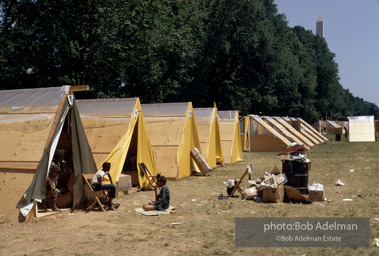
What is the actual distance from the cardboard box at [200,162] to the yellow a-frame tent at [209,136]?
220 cm

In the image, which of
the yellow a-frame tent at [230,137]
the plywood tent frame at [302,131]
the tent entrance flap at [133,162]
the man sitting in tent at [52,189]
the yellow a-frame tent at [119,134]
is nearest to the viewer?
the man sitting in tent at [52,189]

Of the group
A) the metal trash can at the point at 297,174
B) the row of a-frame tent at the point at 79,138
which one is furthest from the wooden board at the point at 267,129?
the metal trash can at the point at 297,174

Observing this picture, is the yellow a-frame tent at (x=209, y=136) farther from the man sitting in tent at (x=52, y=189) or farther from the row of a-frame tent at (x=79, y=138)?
the man sitting in tent at (x=52, y=189)

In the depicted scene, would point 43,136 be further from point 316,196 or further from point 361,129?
point 361,129

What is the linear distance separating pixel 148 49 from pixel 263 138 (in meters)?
11.3

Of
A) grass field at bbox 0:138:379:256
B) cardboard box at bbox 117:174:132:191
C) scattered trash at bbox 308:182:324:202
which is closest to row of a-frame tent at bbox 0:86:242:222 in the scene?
cardboard box at bbox 117:174:132:191

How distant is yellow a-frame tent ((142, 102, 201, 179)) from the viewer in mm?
16344

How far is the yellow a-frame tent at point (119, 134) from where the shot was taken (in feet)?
43.0

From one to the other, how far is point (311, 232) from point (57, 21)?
18975 millimetres

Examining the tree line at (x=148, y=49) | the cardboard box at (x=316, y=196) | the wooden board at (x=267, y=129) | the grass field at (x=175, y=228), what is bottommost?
the grass field at (x=175, y=228)

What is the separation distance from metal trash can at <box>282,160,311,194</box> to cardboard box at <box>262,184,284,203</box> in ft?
1.24

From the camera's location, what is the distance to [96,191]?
10.3m

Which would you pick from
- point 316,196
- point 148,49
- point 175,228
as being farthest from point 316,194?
point 148,49

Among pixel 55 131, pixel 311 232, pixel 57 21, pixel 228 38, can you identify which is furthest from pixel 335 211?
pixel 228 38
